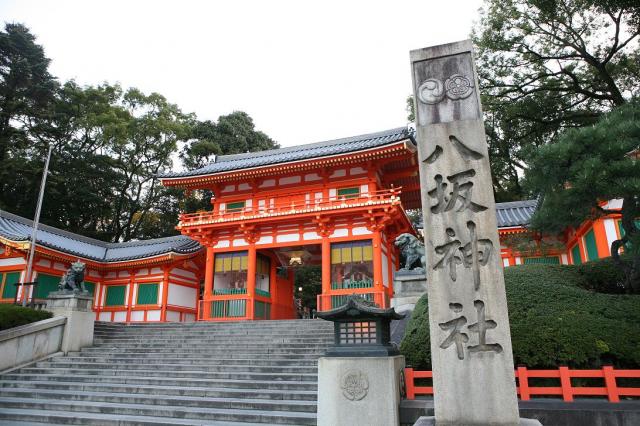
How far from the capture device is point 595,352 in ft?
19.7

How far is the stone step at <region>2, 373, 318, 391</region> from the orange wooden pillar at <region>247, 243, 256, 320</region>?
24.5ft

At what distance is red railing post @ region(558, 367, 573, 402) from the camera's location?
5.29 meters

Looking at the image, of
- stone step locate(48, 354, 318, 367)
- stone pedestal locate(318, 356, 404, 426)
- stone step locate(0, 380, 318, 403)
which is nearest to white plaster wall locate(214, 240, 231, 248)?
stone step locate(48, 354, 318, 367)

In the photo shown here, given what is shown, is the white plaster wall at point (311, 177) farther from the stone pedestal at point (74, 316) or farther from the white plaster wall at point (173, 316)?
the stone pedestal at point (74, 316)

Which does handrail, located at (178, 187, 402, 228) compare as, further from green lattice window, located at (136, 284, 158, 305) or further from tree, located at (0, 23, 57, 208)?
tree, located at (0, 23, 57, 208)

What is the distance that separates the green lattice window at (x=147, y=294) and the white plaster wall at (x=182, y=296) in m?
0.67

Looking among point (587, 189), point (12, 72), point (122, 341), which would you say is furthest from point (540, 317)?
point (12, 72)

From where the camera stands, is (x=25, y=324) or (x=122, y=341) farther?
(x=122, y=341)

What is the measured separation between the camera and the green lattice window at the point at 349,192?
1694cm

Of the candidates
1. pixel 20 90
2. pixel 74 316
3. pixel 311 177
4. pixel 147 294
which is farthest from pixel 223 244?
pixel 20 90

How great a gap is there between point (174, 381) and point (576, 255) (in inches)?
576

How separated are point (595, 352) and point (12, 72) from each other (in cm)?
3542

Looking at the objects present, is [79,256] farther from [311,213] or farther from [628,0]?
[628,0]

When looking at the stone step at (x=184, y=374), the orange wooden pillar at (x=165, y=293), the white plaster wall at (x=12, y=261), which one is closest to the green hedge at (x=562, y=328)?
the stone step at (x=184, y=374)
